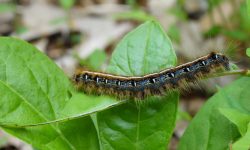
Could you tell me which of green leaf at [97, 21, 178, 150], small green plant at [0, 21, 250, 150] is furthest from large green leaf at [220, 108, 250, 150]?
green leaf at [97, 21, 178, 150]

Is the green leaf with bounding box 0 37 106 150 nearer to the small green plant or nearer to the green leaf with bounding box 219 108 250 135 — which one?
the small green plant

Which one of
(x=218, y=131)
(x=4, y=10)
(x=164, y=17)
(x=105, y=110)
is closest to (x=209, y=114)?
(x=218, y=131)

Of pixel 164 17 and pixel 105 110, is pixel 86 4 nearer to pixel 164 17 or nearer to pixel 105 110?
pixel 164 17

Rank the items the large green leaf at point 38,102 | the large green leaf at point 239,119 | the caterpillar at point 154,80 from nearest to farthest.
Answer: the large green leaf at point 239,119, the large green leaf at point 38,102, the caterpillar at point 154,80

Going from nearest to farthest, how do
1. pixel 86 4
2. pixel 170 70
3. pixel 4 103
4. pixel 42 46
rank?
pixel 4 103
pixel 170 70
pixel 42 46
pixel 86 4

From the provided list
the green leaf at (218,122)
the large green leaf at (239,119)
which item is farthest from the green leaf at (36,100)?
the large green leaf at (239,119)

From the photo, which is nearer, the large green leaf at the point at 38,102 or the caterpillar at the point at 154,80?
the large green leaf at the point at 38,102

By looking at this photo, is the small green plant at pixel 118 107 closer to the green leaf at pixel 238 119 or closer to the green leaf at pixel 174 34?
the green leaf at pixel 238 119
